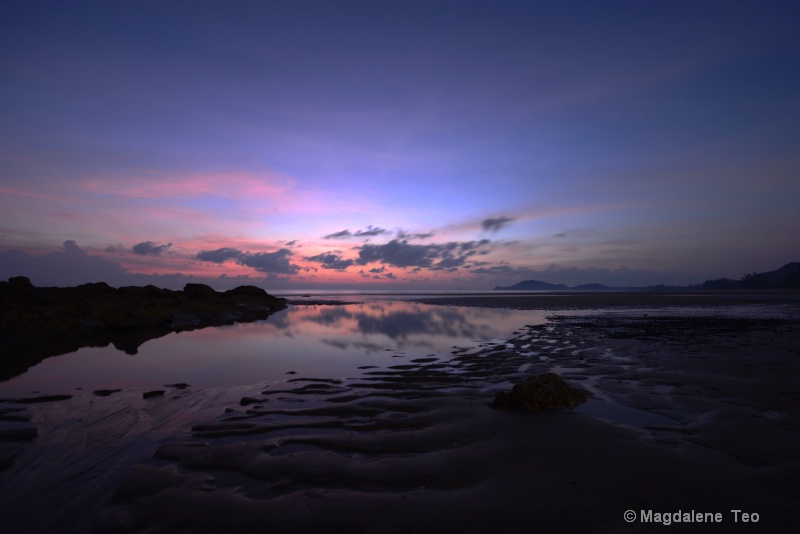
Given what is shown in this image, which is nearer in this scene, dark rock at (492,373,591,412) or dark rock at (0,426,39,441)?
dark rock at (0,426,39,441)

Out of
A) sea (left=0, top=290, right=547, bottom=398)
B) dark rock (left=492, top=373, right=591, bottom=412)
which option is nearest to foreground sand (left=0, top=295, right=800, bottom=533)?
dark rock (left=492, top=373, right=591, bottom=412)

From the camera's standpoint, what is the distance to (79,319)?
18.3 metres

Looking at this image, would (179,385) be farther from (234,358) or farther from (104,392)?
(234,358)

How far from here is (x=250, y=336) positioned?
18.5 metres

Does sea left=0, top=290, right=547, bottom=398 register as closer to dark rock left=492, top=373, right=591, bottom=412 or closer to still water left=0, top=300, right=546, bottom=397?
still water left=0, top=300, right=546, bottom=397

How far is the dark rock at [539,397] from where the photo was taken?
6930 millimetres

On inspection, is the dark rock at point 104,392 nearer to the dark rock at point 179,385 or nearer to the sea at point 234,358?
the sea at point 234,358

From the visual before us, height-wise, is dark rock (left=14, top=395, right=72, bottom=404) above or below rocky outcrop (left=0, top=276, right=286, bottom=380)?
below

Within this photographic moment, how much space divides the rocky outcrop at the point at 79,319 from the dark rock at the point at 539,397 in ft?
42.1

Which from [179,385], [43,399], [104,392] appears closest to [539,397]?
[179,385]

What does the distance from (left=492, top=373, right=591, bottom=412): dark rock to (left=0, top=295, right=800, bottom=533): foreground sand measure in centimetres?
29

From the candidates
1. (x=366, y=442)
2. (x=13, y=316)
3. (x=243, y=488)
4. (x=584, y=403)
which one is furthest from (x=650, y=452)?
(x=13, y=316)

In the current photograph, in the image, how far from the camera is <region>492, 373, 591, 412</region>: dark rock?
6.93m

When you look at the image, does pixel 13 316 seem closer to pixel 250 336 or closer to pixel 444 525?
pixel 250 336
